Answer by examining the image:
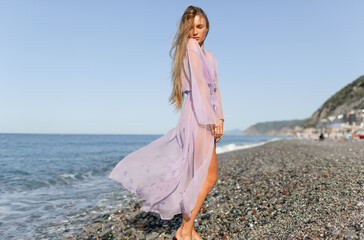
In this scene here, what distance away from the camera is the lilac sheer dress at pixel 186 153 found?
8.66 feet

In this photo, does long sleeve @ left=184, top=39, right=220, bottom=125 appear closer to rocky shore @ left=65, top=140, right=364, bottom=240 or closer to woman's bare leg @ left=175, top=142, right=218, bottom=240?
woman's bare leg @ left=175, top=142, right=218, bottom=240

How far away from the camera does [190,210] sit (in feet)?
8.62

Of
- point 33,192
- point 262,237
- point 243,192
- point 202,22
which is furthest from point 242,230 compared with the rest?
point 33,192

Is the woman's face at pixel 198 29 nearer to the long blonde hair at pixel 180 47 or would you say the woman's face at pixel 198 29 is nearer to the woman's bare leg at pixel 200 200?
the long blonde hair at pixel 180 47

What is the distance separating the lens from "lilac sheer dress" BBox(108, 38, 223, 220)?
2639mm

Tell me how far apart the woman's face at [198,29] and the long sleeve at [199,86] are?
92 mm

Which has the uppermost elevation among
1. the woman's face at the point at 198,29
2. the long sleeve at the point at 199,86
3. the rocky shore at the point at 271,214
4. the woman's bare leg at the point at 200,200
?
the woman's face at the point at 198,29

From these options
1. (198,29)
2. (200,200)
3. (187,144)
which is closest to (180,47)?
(198,29)

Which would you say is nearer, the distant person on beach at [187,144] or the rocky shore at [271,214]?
the distant person on beach at [187,144]

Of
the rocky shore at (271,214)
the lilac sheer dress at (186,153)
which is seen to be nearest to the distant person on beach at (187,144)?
the lilac sheer dress at (186,153)

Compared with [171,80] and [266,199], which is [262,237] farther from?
[171,80]

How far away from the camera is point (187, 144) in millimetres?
2682

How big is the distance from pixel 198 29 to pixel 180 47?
27 cm

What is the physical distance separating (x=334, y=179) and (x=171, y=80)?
4.01 metres
